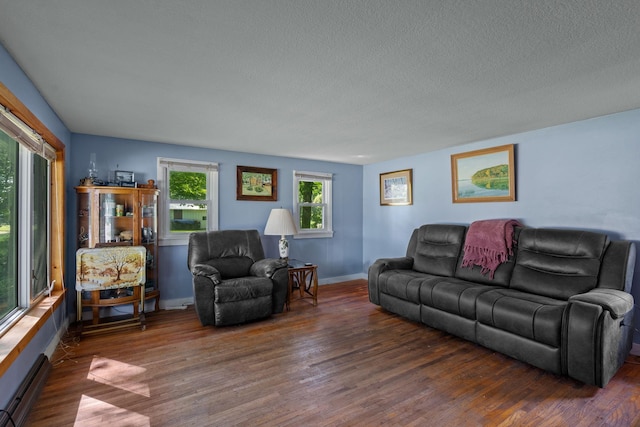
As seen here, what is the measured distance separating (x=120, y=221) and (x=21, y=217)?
4.04 ft

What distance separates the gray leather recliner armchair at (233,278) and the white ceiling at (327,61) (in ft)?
4.96

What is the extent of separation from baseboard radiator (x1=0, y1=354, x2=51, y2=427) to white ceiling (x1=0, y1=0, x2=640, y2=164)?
6.66 ft

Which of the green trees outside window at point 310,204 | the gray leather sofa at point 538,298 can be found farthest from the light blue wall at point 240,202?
the gray leather sofa at point 538,298

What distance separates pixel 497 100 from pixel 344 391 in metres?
2.56

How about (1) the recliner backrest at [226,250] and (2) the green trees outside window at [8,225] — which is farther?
(1) the recliner backrest at [226,250]

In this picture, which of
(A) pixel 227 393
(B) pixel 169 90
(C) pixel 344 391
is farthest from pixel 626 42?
(A) pixel 227 393

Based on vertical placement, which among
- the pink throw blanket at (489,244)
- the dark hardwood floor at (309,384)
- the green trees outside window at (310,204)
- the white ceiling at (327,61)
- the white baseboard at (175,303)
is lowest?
the dark hardwood floor at (309,384)

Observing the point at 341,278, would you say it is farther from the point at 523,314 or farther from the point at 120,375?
the point at 120,375

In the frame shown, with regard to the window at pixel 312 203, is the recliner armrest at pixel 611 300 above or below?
below

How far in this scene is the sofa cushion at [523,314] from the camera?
2.38 metres

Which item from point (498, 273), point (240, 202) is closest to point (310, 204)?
point (240, 202)

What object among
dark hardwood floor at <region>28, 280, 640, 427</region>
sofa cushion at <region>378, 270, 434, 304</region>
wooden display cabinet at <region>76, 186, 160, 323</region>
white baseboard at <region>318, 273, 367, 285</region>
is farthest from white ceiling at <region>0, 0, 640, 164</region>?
white baseboard at <region>318, 273, 367, 285</region>

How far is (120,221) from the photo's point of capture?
3.71 metres

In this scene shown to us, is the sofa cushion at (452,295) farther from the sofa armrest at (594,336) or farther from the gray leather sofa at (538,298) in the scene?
the sofa armrest at (594,336)
